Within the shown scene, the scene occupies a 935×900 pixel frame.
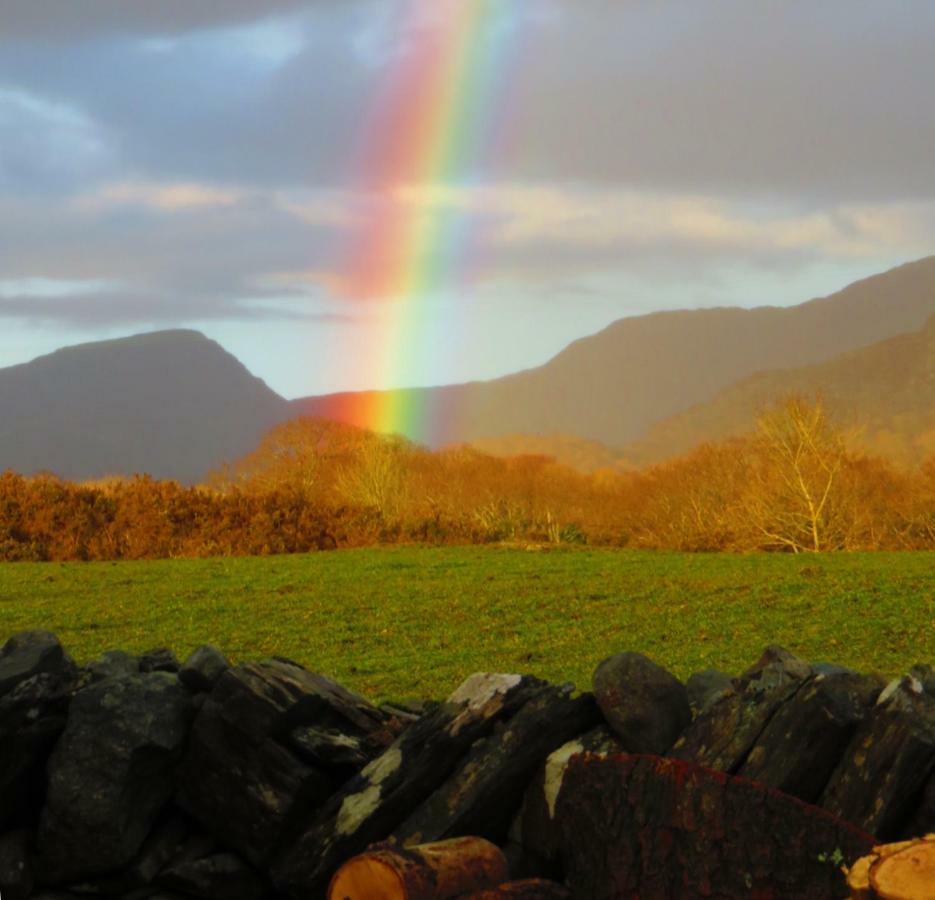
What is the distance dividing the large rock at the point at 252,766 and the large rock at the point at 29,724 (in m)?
0.80

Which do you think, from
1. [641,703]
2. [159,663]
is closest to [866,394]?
[159,663]

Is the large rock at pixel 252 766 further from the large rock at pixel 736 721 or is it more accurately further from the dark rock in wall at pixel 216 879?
the large rock at pixel 736 721

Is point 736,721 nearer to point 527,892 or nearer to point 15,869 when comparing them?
point 527,892

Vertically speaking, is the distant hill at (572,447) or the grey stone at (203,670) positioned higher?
the distant hill at (572,447)

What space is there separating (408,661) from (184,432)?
16202 centimetres

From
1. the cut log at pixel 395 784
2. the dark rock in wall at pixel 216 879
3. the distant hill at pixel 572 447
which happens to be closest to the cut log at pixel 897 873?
the cut log at pixel 395 784

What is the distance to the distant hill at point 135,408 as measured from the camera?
152750 mm

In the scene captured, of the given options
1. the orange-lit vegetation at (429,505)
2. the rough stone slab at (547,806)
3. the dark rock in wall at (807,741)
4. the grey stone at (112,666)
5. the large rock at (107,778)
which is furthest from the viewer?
the orange-lit vegetation at (429,505)

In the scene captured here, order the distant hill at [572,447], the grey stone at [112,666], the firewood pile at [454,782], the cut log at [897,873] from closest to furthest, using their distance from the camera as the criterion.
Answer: the cut log at [897,873] < the firewood pile at [454,782] < the grey stone at [112,666] < the distant hill at [572,447]

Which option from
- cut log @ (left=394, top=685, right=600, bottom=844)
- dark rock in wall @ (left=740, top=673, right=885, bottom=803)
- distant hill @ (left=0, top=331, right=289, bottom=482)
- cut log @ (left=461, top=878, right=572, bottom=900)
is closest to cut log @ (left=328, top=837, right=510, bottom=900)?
cut log @ (left=461, top=878, right=572, bottom=900)

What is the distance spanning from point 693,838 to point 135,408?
173 m

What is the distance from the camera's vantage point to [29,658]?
702cm

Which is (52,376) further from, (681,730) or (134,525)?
(681,730)

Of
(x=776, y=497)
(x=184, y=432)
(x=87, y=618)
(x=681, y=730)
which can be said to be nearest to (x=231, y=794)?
(x=681, y=730)
